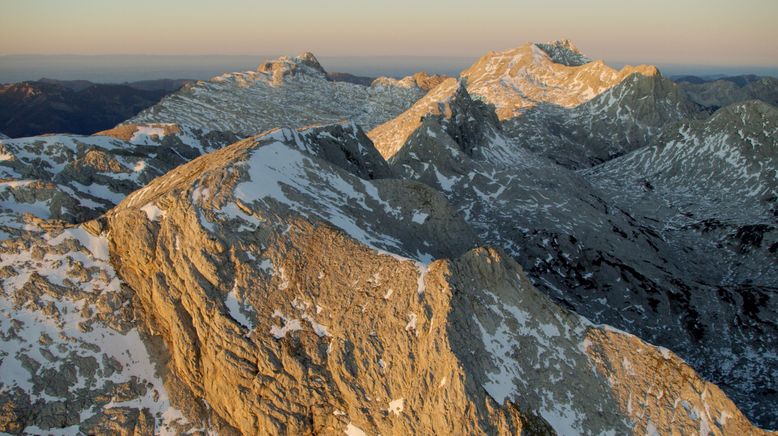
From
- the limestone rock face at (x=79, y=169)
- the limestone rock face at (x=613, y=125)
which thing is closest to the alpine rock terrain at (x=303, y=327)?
the limestone rock face at (x=79, y=169)

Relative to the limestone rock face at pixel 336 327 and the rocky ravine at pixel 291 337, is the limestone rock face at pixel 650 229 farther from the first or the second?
the limestone rock face at pixel 336 327

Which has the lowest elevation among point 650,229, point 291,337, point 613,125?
point 650,229

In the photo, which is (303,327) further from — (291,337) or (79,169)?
(79,169)

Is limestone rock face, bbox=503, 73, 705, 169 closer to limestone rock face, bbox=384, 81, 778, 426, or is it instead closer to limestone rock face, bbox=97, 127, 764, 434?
limestone rock face, bbox=384, 81, 778, 426

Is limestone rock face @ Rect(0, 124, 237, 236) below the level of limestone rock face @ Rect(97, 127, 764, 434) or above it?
above

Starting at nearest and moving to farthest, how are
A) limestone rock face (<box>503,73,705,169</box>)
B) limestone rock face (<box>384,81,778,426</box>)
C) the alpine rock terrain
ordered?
the alpine rock terrain → limestone rock face (<box>384,81,778,426</box>) → limestone rock face (<box>503,73,705,169</box>)

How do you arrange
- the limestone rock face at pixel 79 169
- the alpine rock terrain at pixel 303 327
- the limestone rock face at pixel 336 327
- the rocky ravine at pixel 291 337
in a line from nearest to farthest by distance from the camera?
the limestone rock face at pixel 336 327 → the rocky ravine at pixel 291 337 → the alpine rock terrain at pixel 303 327 → the limestone rock face at pixel 79 169

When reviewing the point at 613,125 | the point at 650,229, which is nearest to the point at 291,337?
the point at 650,229

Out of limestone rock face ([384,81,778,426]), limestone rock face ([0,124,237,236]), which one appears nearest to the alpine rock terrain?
limestone rock face ([0,124,237,236])
